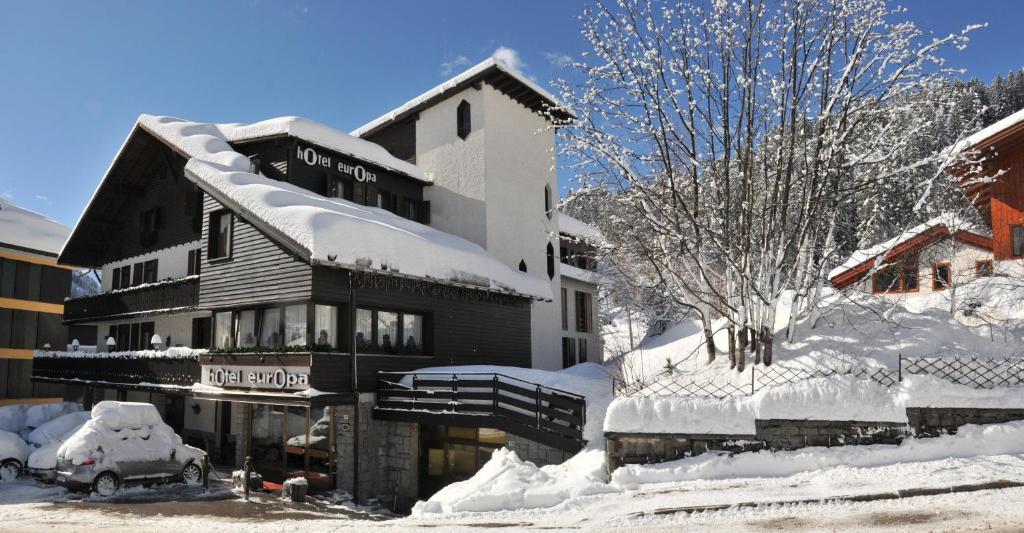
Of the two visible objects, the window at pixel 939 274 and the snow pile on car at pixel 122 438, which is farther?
the window at pixel 939 274

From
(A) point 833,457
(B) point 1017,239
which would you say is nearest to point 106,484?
(A) point 833,457

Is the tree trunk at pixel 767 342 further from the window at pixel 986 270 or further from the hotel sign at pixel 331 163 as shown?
the hotel sign at pixel 331 163

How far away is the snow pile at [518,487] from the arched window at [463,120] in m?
15.7

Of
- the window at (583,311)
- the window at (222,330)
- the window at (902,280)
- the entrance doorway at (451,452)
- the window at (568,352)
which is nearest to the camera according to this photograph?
the entrance doorway at (451,452)

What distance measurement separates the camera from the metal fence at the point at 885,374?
1312 centimetres

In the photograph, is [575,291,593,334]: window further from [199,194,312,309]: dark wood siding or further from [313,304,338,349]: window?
[199,194,312,309]: dark wood siding

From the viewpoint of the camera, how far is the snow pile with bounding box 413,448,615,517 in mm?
12070

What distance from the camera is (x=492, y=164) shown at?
26016 millimetres

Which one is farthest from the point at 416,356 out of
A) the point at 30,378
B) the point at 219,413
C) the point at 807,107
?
the point at 30,378

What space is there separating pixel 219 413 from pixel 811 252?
21509 mm

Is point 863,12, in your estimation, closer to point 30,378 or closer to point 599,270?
point 599,270

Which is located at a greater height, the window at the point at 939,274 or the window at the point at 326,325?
the window at the point at 939,274

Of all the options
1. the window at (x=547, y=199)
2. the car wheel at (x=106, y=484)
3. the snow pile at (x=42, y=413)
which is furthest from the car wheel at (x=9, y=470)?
the window at (x=547, y=199)

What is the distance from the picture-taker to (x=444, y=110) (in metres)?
27.1
